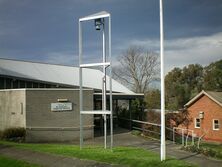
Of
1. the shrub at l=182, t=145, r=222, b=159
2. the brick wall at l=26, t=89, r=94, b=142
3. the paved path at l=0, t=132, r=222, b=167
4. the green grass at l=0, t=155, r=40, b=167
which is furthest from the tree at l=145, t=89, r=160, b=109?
the green grass at l=0, t=155, r=40, b=167

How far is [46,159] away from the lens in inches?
639

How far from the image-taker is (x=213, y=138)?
43.5 meters

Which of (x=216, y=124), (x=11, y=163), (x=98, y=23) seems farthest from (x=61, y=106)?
(x=216, y=124)

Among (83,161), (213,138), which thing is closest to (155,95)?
(213,138)

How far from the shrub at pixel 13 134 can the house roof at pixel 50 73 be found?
31.3ft

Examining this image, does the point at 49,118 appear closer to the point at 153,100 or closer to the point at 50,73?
the point at 50,73

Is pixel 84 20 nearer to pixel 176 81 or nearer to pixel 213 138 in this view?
pixel 213 138

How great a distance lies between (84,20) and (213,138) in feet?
92.4

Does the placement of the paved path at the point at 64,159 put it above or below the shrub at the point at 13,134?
below

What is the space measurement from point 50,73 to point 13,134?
52.7 feet

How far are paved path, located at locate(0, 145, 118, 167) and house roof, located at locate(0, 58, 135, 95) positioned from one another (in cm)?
1680

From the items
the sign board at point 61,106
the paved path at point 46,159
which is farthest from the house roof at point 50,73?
the paved path at point 46,159

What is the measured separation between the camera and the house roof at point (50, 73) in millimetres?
36775

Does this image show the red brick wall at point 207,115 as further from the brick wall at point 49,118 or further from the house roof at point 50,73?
the brick wall at point 49,118
